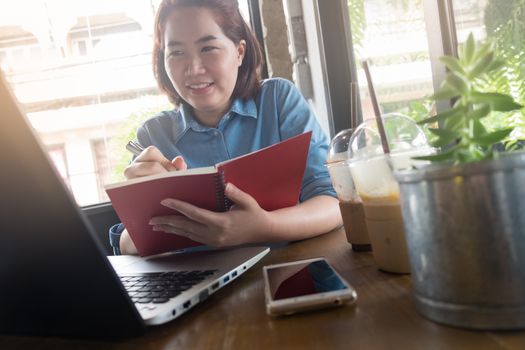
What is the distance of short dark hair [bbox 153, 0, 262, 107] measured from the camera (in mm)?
1336

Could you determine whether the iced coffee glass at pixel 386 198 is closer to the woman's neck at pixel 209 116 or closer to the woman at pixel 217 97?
the woman at pixel 217 97

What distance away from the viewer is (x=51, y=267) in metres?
0.41

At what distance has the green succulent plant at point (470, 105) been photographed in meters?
0.34

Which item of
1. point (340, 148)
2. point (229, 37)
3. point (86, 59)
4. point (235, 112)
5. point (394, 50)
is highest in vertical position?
point (86, 59)

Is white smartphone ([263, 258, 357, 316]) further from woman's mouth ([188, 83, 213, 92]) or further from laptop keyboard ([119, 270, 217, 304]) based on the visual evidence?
woman's mouth ([188, 83, 213, 92])

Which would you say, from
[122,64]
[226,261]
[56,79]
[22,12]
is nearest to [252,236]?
[226,261]

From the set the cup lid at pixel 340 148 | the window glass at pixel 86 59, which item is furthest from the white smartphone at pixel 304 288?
the window glass at pixel 86 59

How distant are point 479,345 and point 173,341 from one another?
26cm

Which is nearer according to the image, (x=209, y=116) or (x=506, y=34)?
(x=506, y=34)

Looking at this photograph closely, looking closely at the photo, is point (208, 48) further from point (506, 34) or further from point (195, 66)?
point (506, 34)

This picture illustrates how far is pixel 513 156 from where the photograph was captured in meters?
0.32

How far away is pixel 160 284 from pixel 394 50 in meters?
1.04

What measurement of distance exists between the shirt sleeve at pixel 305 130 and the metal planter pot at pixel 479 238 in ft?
2.48

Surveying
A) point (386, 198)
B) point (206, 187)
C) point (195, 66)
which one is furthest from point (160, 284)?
point (195, 66)
